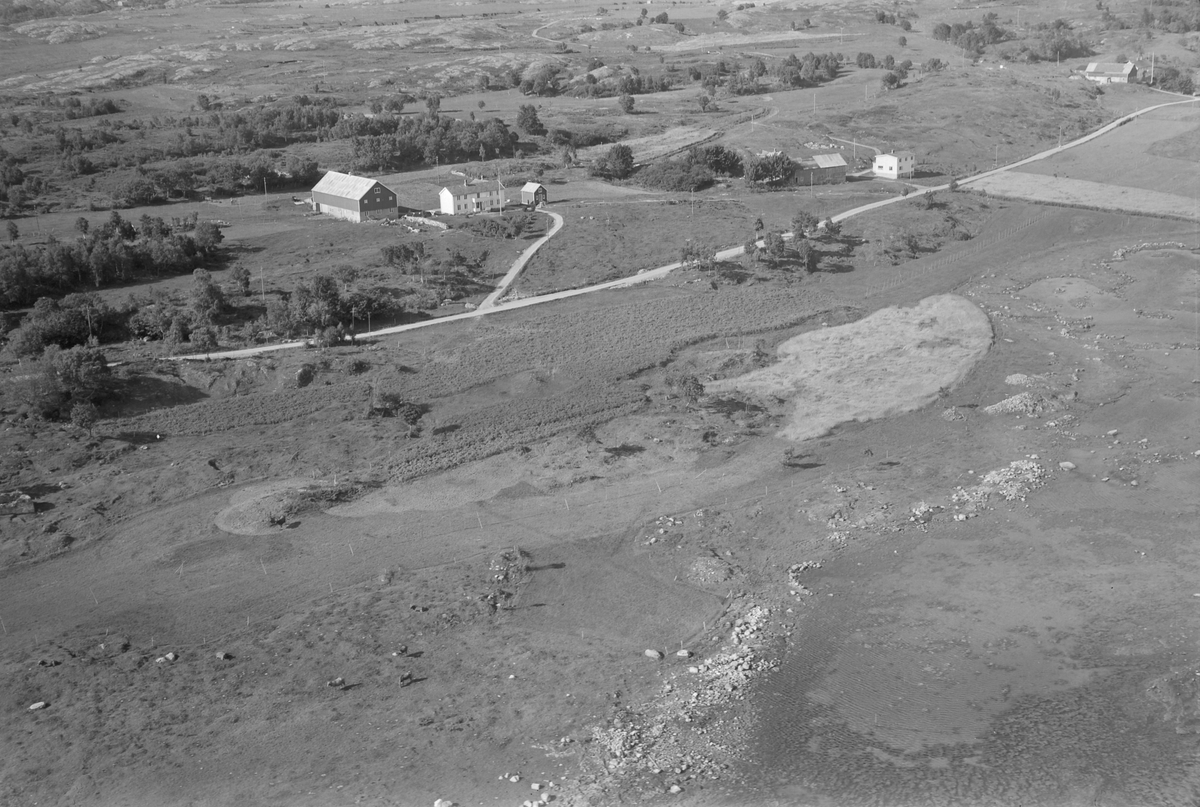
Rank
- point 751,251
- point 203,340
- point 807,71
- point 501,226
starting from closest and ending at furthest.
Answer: point 203,340 → point 751,251 → point 501,226 → point 807,71

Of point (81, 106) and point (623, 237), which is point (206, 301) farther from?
point (81, 106)

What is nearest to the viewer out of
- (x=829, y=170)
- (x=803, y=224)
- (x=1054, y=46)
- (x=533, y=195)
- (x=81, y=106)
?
(x=803, y=224)

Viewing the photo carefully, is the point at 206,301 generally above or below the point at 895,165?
above

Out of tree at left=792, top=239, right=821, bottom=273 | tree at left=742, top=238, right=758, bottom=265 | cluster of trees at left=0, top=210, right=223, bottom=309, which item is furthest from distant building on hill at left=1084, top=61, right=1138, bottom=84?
cluster of trees at left=0, top=210, right=223, bottom=309

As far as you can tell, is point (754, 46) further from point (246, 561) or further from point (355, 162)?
point (246, 561)

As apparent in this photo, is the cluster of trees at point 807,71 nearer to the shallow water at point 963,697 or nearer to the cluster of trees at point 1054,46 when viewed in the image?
the cluster of trees at point 1054,46

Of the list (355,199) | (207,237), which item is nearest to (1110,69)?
(355,199)

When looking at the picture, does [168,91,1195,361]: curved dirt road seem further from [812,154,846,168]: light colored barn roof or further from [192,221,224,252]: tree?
[192,221,224,252]: tree
